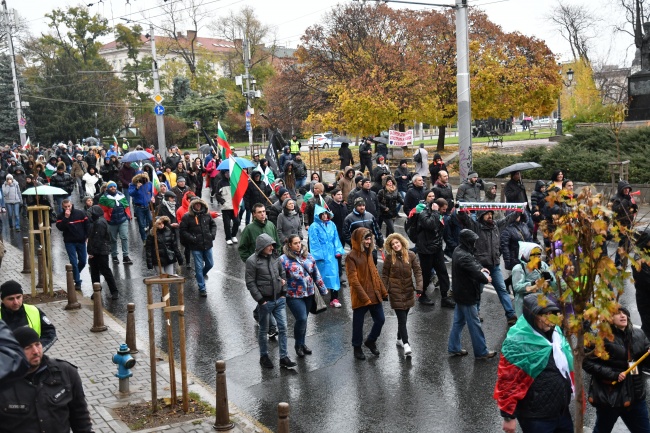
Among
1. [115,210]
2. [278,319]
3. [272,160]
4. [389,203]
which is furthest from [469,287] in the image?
[272,160]

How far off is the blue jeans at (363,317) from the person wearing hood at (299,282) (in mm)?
637

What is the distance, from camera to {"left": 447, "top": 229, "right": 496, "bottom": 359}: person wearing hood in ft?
32.1

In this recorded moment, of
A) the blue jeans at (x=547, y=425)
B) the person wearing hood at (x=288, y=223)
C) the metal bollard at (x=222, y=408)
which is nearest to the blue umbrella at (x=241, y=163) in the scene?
the person wearing hood at (x=288, y=223)

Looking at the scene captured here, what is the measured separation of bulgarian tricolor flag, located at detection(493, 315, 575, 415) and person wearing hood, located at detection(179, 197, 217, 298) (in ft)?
28.2

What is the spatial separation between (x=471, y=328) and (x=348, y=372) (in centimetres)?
160

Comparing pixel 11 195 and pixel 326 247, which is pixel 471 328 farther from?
pixel 11 195

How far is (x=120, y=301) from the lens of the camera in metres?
14.0

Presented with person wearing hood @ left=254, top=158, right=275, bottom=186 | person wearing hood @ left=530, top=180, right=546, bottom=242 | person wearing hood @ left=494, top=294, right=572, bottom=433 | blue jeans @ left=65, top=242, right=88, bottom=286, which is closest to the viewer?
person wearing hood @ left=494, top=294, right=572, bottom=433

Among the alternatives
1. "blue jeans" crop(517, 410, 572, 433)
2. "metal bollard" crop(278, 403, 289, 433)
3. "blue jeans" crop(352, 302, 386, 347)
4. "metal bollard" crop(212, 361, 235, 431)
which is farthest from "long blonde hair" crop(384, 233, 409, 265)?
"blue jeans" crop(517, 410, 572, 433)

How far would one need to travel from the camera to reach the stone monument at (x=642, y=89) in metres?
29.3

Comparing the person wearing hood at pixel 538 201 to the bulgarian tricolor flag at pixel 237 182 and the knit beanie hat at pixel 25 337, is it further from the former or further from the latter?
the knit beanie hat at pixel 25 337

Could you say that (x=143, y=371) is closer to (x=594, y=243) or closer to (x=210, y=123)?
(x=594, y=243)

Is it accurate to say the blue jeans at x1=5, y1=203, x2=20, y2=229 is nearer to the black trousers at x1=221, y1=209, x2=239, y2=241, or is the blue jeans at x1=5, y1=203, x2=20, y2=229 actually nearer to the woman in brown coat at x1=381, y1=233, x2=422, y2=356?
the black trousers at x1=221, y1=209, x2=239, y2=241

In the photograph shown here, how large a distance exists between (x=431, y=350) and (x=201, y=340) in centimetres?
332
